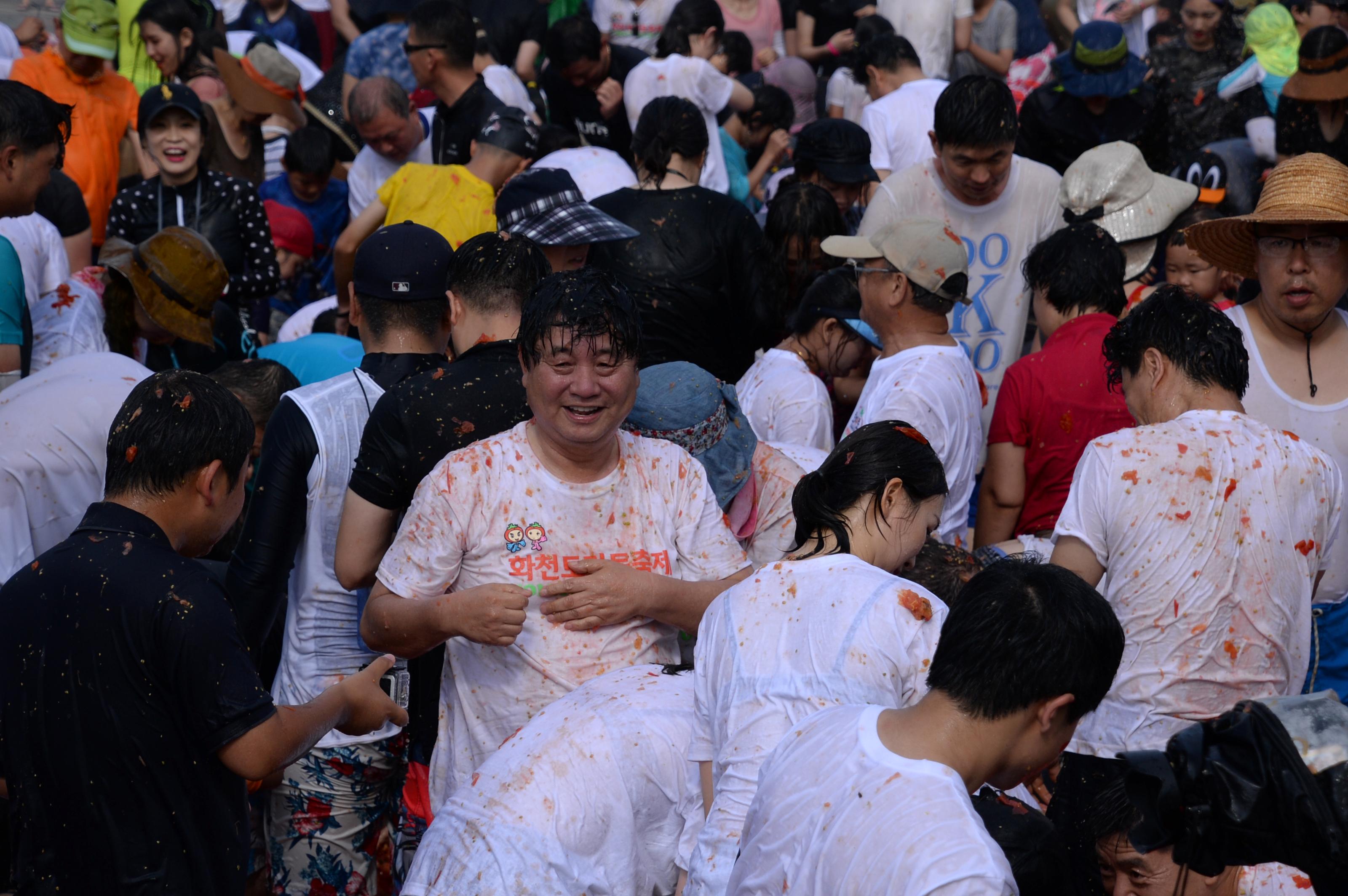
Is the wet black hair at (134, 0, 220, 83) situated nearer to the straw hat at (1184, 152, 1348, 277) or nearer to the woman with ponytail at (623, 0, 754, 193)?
the woman with ponytail at (623, 0, 754, 193)

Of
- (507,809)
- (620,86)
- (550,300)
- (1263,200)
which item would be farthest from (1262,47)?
(507,809)

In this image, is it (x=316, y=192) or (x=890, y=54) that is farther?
(x=316, y=192)

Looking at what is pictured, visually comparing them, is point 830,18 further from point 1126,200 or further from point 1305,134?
point 1126,200

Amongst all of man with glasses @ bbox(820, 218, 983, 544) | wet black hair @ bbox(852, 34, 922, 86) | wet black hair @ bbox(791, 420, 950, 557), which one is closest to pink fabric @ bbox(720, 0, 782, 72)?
wet black hair @ bbox(852, 34, 922, 86)

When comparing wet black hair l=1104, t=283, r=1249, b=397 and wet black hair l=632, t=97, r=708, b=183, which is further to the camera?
wet black hair l=632, t=97, r=708, b=183

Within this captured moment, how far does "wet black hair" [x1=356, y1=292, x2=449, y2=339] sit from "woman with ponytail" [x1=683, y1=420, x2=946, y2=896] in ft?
4.77

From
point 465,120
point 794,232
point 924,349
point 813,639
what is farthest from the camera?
point 465,120

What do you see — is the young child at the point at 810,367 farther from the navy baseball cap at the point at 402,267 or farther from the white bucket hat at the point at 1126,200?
the navy baseball cap at the point at 402,267

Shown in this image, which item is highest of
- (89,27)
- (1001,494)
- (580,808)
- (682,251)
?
(89,27)

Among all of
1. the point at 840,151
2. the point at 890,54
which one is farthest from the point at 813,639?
the point at 890,54

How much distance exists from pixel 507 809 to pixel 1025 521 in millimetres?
2275

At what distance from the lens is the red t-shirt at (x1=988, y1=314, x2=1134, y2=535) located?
4.01 m

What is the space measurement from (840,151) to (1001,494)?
7.40 ft

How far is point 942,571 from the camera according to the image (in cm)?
325
